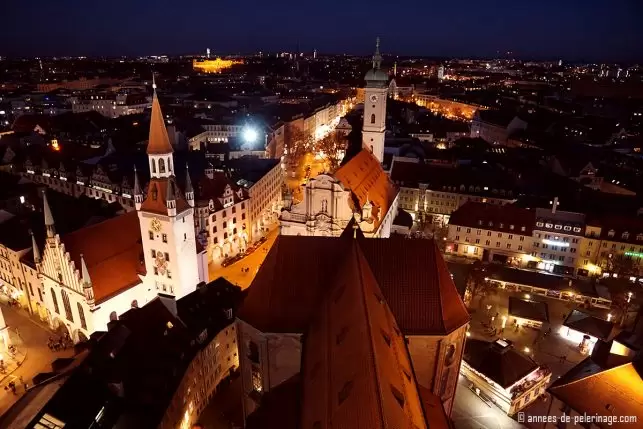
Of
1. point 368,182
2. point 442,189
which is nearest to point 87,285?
point 368,182

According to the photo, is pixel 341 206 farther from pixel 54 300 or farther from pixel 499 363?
pixel 54 300

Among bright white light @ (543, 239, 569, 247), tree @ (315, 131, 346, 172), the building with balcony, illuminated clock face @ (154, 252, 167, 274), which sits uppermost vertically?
illuminated clock face @ (154, 252, 167, 274)

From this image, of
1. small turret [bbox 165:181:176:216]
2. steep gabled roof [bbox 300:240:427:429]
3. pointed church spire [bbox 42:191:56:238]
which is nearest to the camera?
steep gabled roof [bbox 300:240:427:429]

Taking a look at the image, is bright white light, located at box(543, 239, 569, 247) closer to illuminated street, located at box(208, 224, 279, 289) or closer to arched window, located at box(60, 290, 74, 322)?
illuminated street, located at box(208, 224, 279, 289)

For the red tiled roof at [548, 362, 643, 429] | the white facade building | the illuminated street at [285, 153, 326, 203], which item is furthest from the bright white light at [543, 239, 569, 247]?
the illuminated street at [285, 153, 326, 203]

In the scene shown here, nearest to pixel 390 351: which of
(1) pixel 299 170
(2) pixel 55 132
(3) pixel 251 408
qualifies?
(3) pixel 251 408

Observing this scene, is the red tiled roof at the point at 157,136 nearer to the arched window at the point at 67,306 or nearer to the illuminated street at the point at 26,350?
the arched window at the point at 67,306

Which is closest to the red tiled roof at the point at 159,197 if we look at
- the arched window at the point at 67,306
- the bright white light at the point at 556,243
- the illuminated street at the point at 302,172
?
the arched window at the point at 67,306
